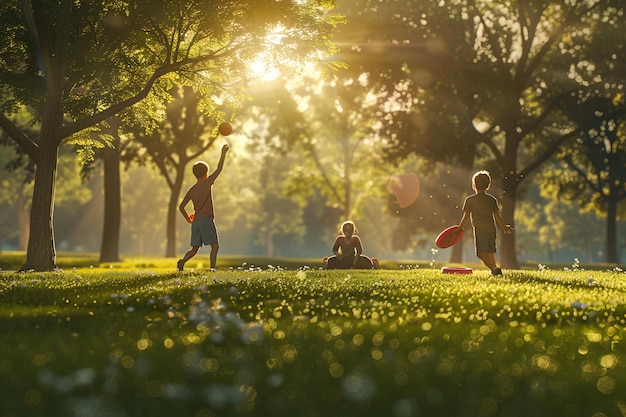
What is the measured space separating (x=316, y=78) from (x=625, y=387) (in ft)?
136

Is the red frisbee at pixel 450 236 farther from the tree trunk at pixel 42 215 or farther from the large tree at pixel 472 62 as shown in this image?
the large tree at pixel 472 62

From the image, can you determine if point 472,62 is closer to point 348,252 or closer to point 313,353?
point 348,252

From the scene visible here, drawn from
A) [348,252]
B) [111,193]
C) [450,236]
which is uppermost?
[111,193]

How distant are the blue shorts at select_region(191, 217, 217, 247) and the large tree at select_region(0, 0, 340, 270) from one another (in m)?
4.83

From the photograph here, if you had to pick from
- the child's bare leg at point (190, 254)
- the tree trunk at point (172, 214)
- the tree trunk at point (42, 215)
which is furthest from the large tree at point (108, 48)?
the tree trunk at point (172, 214)

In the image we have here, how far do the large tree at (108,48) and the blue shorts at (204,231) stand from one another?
190 inches

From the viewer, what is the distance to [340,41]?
3397 cm

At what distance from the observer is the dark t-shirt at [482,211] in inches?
639

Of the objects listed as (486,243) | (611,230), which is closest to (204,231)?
(486,243)

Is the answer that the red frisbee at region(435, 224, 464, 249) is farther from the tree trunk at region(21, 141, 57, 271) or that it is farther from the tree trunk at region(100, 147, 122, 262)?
the tree trunk at region(100, 147, 122, 262)

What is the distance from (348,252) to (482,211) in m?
5.55

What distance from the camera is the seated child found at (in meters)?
20.5

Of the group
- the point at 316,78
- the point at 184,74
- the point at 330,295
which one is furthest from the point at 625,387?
the point at 316,78

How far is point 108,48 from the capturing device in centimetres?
1992
